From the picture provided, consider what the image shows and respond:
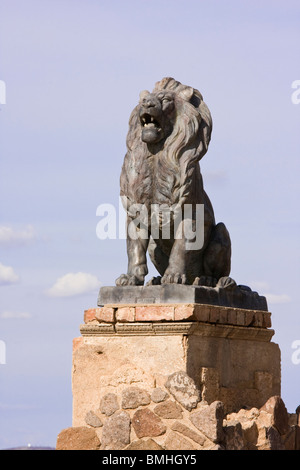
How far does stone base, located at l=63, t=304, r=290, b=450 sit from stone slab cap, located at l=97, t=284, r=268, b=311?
10cm

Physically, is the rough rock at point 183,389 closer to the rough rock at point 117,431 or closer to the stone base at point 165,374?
the stone base at point 165,374

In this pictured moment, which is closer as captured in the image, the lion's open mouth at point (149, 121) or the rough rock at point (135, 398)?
the rough rock at point (135, 398)

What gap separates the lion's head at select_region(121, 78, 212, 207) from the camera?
39.1 ft

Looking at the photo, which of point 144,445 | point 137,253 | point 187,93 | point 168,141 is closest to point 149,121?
point 168,141

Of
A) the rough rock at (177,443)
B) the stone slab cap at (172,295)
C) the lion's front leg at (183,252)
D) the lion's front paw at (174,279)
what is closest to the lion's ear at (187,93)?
the lion's front leg at (183,252)

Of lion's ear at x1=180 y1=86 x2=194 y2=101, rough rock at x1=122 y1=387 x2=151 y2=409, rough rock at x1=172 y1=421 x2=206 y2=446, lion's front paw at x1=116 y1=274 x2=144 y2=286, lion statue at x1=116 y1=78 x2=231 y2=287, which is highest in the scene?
lion's ear at x1=180 y1=86 x2=194 y2=101

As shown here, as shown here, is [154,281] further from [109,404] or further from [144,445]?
[144,445]

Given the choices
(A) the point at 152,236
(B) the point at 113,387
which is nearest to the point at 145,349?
(B) the point at 113,387

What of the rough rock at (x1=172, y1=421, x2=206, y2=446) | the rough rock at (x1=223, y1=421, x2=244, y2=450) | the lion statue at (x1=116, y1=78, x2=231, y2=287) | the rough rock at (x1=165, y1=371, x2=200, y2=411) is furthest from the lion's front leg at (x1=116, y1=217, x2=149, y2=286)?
the rough rock at (x1=223, y1=421, x2=244, y2=450)

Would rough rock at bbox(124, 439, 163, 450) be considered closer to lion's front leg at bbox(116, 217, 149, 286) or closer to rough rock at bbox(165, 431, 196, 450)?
rough rock at bbox(165, 431, 196, 450)

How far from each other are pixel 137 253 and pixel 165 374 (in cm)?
A: 131

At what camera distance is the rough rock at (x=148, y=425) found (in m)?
10.9

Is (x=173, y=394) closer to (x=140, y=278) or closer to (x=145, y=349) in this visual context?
(x=145, y=349)

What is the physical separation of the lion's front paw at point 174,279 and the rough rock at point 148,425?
131cm
